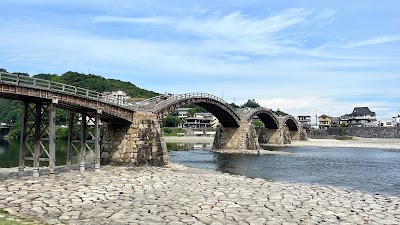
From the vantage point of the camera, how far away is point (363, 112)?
466ft

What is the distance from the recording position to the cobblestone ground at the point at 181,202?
13352mm

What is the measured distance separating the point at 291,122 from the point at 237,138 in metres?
36.0

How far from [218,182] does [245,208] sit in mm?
7580

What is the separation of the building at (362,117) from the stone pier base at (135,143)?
125 m

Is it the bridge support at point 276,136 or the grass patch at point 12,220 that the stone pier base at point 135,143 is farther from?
the bridge support at point 276,136

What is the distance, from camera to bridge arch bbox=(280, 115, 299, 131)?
3314 inches

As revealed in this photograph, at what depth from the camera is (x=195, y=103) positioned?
50938mm

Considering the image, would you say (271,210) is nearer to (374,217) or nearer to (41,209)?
(374,217)

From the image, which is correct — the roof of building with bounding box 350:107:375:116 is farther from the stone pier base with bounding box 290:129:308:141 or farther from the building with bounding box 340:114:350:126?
the stone pier base with bounding box 290:129:308:141

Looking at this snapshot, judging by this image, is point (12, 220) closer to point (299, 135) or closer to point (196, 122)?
point (299, 135)

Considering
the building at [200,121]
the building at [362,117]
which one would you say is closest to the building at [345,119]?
the building at [362,117]

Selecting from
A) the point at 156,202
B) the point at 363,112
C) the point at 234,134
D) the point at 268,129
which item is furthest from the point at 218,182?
the point at 363,112

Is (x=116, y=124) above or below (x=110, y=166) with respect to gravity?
above

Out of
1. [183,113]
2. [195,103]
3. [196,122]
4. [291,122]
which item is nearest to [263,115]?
[291,122]
